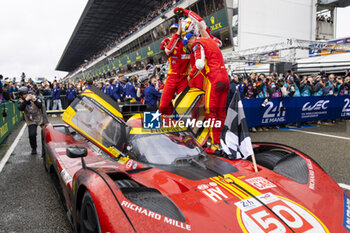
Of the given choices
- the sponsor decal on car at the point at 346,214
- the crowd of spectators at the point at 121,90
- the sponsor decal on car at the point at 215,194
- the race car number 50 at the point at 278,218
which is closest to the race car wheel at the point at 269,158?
the sponsor decal on car at the point at 346,214

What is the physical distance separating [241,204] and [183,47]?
3.67 meters

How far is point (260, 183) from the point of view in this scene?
84.4 inches

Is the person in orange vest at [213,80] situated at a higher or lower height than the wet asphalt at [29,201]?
higher

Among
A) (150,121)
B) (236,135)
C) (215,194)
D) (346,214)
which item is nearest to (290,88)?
(236,135)

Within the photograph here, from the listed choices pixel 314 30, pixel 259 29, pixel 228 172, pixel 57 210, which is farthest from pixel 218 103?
pixel 314 30

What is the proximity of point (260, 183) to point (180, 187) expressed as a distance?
686 mm

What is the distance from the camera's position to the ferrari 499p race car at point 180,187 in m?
A: 1.62

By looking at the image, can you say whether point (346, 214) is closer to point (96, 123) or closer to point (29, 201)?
point (96, 123)

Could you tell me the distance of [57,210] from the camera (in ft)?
9.82

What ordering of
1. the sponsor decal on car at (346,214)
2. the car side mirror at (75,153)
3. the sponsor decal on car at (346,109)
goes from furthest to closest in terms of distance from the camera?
the sponsor decal on car at (346,109) < the car side mirror at (75,153) < the sponsor decal on car at (346,214)

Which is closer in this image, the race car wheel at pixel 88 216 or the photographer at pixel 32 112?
the race car wheel at pixel 88 216

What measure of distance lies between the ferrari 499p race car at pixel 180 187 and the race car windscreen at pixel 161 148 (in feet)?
0.03

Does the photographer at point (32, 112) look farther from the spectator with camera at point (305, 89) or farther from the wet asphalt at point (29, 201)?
the spectator with camera at point (305, 89)

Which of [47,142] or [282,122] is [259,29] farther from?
[47,142]
